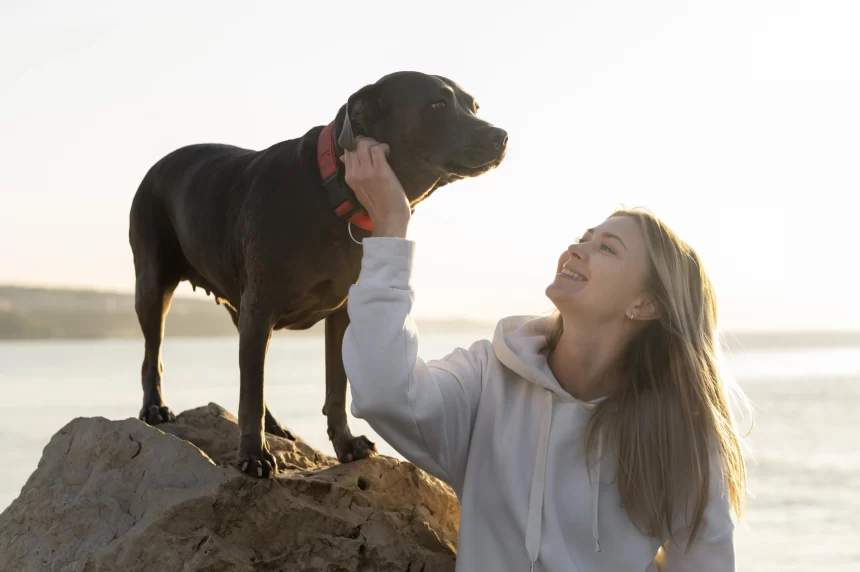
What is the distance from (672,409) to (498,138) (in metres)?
1.10

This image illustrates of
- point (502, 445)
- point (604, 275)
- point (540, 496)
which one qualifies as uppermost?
point (604, 275)

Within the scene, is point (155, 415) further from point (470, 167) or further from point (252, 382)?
point (470, 167)

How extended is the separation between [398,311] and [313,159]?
891 millimetres

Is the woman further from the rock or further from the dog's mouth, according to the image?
the rock

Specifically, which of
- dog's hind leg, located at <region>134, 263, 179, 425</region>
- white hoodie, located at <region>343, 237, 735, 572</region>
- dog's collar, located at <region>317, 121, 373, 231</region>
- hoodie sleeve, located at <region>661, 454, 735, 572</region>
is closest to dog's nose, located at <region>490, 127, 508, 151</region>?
dog's collar, located at <region>317, 121, 373, 231</region>

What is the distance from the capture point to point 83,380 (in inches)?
738

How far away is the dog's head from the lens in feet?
10.4

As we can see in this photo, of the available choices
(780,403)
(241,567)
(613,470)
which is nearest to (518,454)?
(613,470)

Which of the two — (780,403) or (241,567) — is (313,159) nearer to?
(241,567)

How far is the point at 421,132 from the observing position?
320 cm

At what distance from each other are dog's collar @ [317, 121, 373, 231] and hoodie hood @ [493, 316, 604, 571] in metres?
0.63

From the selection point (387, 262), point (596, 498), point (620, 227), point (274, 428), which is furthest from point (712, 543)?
point (274, 428)

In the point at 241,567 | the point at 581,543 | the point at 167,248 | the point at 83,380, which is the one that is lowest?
the point at 83,380

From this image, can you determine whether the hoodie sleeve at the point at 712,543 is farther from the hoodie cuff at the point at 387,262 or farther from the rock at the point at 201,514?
the hoodie cuff at the point at 387,262
